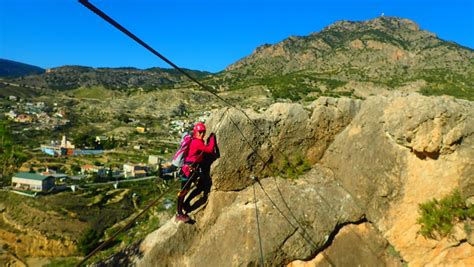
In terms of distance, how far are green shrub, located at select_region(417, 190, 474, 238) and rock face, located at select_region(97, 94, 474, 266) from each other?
21 centimetres

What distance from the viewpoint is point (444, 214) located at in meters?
8.02

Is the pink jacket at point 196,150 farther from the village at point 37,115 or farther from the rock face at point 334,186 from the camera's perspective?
the village at point 37,115

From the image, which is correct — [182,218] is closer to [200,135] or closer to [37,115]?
[200,135]

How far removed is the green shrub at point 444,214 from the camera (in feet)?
26.3

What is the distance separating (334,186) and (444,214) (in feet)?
9.18

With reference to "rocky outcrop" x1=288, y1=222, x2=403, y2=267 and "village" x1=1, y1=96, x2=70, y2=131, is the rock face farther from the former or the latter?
"village" x1=1, y1=96, x2=70, y2=131

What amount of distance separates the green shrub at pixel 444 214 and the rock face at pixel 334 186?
21 cm

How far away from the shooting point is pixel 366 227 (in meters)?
9.37

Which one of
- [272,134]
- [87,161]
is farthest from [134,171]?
[272,134]

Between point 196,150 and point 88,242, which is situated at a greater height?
point 196,150

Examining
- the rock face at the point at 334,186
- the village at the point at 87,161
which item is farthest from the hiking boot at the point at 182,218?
the village at the point at 87,161

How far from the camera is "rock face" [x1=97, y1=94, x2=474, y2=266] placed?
8.41m

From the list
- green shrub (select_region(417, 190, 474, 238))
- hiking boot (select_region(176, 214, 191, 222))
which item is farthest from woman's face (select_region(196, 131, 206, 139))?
green shrub (select_region(417, 190, 474, 238))

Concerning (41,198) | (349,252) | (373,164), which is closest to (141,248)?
(349,252)
